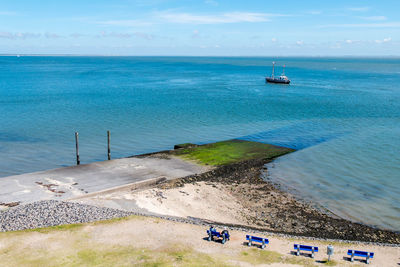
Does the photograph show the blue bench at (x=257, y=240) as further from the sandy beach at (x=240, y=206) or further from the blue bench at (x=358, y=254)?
the blue bench at (x=358, y=254)

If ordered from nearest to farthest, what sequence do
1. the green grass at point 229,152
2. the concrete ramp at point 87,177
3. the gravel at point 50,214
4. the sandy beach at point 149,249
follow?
1. the sandy beach at point 149,249
2. the gravel at point 50,214
3. the concrete ramp at point 87,177
4. the green grass at point 229,152

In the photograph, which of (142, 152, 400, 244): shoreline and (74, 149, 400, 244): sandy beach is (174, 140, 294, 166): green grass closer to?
(142, 152, 400, 244): shoreline

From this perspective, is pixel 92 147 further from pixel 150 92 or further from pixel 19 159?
pixel 150 92

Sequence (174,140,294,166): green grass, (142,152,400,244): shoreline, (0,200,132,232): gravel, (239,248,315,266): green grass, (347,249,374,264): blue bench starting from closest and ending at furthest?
1. (239,248,315,266): green grass
2. (347,249,374,264): blue bench
3. (0,200,132,232): gravel
4. (142,152,400,244): shoreline
5. (174,140,294,166): green grass

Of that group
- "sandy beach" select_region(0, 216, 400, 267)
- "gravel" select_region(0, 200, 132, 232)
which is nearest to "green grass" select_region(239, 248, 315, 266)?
"sandy beach" select_region(0, 216, 400, 267)

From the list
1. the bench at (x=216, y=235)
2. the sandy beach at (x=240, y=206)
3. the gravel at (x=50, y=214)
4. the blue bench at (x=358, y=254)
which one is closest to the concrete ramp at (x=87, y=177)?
the sandy beach at (x=240, y=206)

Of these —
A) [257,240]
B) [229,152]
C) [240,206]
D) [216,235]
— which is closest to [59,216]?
[216,235]
